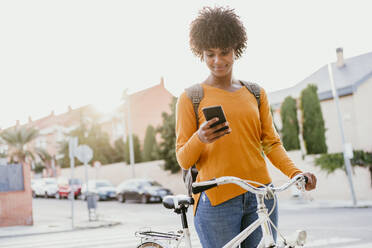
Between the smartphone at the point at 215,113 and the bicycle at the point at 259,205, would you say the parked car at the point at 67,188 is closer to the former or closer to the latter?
the bicycle at the point at 259,205

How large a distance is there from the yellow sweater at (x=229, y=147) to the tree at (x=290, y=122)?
19.5m

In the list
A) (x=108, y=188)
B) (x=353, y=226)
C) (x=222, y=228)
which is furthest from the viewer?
(x=108, y=188)

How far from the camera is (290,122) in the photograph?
21500 mm

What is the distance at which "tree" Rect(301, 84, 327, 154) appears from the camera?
20406mm

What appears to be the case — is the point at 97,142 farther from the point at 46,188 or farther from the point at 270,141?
the point at 270,141

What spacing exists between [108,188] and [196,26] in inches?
1061

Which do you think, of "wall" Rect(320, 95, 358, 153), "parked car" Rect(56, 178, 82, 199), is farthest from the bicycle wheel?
"parked car" Rect(56, 178, 82, 199)

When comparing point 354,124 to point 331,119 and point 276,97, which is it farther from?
point 276,97

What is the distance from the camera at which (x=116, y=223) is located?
46.0ft

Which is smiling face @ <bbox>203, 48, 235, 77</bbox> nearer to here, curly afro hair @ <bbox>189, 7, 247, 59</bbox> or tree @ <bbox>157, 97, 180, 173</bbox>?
curly afro hair @ <bbox>189, 7, 247, 59</bbox>

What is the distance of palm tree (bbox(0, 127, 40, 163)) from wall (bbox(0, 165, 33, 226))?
84.3 ft

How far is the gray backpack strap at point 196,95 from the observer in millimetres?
2445

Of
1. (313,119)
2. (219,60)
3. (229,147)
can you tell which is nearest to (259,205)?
(229,147)

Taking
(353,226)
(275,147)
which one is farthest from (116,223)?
(275,147)
